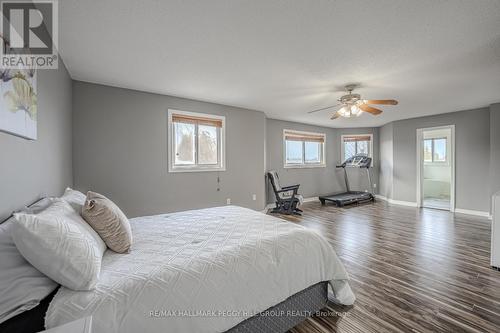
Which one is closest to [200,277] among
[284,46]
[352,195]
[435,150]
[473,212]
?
[284,46]

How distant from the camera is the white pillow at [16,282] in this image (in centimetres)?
87

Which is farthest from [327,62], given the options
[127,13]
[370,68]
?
[127,13]

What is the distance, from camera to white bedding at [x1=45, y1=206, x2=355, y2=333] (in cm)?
100

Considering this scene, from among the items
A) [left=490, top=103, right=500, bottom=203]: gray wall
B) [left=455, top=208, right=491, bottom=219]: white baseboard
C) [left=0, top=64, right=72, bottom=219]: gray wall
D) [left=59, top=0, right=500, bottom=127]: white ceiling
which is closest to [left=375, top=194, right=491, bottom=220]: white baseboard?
[left=455, top=208, right=491, bottom=219]: white baseboard

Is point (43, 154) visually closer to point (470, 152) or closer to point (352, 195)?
point (352, 195)

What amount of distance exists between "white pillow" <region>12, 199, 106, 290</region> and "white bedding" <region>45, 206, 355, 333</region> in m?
0.07

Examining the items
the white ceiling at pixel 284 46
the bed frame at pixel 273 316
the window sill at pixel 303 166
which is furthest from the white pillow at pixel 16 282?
the window sill at pixel 303 166

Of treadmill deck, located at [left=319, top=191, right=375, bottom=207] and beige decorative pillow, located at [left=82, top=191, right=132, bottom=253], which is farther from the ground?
beige decorative pillow, located at [left=82, top=191, right=132, bottom=253]

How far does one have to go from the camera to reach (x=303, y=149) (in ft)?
22.2

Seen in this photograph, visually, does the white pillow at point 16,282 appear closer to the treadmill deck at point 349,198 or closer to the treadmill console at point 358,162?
the treadmill deck at point 349,198

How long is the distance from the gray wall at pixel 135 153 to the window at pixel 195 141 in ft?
0.37

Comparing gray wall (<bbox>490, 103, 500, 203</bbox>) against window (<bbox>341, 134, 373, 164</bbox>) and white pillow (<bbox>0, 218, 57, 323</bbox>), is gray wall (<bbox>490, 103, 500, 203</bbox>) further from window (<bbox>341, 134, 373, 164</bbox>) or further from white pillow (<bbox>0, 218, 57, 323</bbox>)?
white pillow (<bbox>0, 218, 57, 323</bbox>)

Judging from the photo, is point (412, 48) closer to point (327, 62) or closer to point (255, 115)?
point (327, 62)

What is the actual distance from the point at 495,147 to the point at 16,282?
7135 mm
